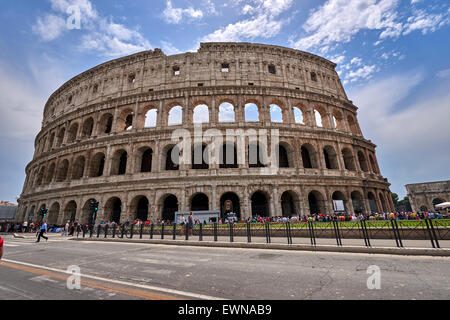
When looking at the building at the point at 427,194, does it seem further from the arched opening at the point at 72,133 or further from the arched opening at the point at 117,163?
the arched opening at the point at 72,133

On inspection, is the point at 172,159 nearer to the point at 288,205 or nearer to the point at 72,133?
the point at 288,205

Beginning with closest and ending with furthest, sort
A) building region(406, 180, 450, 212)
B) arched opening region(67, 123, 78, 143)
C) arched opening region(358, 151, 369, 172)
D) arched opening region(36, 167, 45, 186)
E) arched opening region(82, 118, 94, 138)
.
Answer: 1. arched opening region(358, 151, 369, 172)
2. arched opening region(82, 118, 94, 138)
3. arched opening region(67, 123, 78, 143)
4. arched opening region(36, 167, 45, 186)
5. building region(406, 180, 450, 212)

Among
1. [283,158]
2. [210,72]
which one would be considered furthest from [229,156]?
[210,72]

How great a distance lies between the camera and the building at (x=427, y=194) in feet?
127

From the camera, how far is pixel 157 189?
2033 cm

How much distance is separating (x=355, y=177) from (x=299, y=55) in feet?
61.2

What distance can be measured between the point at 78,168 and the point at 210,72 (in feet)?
69.4

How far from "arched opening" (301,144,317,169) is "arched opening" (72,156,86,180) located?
28.6m

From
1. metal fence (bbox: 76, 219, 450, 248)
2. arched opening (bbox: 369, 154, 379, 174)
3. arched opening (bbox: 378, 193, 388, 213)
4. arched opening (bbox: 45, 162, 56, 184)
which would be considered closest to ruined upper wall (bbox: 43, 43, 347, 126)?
arched opening (bbox: 45, 162, 56, 184)

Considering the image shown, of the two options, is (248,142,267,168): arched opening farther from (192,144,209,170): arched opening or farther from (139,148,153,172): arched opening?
(139,148,153,172): arched opening

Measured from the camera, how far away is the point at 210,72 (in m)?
25.2

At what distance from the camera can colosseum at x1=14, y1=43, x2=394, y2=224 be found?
20.4m
